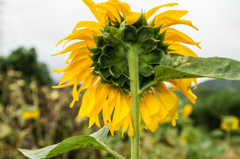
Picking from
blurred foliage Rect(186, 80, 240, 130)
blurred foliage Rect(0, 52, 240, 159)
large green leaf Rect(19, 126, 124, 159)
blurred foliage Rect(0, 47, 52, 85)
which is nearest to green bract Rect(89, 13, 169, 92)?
large green leaf Rect(19, 126, 124, 159)

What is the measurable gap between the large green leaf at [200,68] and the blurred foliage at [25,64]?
5810 mm

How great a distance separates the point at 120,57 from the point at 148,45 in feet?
0.19

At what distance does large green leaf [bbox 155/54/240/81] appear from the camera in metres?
0.41

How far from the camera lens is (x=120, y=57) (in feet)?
1.72

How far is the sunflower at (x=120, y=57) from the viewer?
0.51 m

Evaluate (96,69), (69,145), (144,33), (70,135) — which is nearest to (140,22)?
(144,33)

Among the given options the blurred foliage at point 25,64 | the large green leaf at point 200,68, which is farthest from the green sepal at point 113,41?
the blurred foliage at point 25,64

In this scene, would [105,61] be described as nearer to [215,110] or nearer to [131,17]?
[131,17]

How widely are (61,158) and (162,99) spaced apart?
6.51ft

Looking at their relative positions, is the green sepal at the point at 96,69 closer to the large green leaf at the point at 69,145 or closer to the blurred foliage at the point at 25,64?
the large green leaf at the point at 69,145

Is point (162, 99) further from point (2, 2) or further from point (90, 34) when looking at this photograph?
point (2, 2)

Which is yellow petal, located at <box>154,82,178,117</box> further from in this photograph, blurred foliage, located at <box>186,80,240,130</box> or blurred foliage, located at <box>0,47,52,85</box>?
blurred foliage, located at <box>186,80,240,130</box>

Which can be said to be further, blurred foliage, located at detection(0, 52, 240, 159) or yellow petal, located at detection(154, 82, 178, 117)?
blurred foliage, located at detection(0, 52, 240, 159)

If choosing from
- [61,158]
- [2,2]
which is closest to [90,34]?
[61,158]
